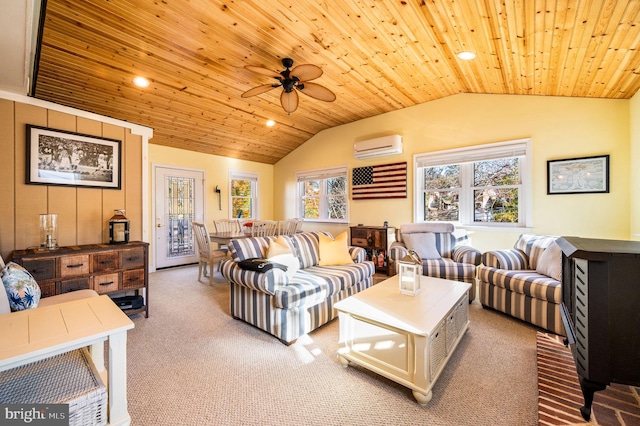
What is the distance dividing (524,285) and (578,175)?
6.05 ft

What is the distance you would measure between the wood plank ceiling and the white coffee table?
2.36m

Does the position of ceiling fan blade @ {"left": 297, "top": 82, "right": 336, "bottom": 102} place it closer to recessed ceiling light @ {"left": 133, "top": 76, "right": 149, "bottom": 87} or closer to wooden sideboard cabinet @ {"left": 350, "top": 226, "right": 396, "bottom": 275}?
recessed ceiling light @ {"left": 133, "top": 76, "right": 149, "bottom": 87}

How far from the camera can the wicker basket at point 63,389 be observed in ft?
3.63

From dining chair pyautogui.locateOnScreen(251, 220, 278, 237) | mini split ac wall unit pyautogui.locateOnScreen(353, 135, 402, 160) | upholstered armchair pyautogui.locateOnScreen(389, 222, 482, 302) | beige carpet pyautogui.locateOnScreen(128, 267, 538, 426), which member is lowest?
beige carpet pyautogui.locateOnScreen(128, 267, 538, 426)

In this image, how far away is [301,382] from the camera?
6.18ft

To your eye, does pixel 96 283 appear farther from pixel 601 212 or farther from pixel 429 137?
pixel 601 212

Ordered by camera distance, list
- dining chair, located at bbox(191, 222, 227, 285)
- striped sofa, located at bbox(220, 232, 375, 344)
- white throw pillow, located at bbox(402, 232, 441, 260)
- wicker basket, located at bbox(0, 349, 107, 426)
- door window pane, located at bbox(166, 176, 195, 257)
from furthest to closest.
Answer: door window pane, located at bbox(166, 176, 195, 257) → dining chair, located at bbox(191, 222, 227, 285) → white throw pillow, located at bbox(402, 232, 441, 260) → striped sofa, located at bbox(220, 232, 375, 344) → wicker basket, located at bbox(0, 349, 107, 426)

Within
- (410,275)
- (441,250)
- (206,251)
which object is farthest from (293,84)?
(441,250)

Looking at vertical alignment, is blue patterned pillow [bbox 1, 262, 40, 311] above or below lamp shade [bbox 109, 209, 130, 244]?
below

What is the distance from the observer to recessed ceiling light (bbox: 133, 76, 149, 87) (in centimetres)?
333

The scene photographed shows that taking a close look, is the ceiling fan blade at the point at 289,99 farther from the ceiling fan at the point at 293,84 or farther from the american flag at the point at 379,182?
the american flag at the point at 379,182

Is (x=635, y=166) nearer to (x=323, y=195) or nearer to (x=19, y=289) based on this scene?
(x=323, y=195)

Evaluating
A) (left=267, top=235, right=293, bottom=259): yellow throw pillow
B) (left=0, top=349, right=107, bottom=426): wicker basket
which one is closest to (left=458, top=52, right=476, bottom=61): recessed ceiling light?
(left=267, top=235, right=293, bottom=259): yellow throw pillow

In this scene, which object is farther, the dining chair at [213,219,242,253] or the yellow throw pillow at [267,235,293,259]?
the dining chair at [213,219,242,253]
